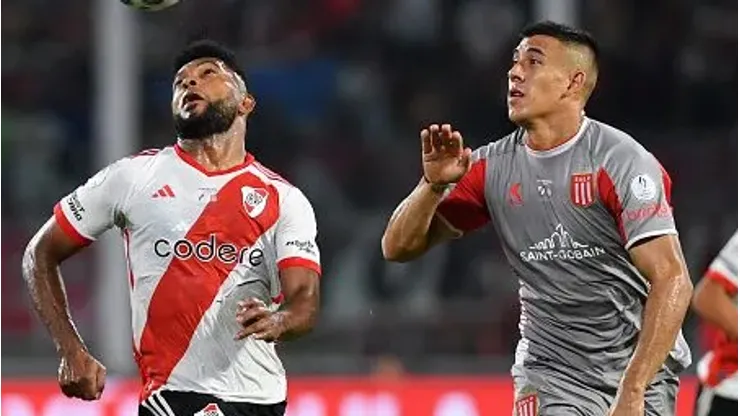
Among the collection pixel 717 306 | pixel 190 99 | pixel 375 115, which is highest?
pixel 190 99

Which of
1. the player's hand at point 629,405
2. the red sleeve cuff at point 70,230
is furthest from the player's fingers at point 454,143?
the red sleeve cuff at point 70,230

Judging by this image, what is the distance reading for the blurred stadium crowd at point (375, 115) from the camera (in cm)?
1468

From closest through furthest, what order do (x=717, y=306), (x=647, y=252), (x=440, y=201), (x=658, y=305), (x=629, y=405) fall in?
(x=629, y=405) < (x=658, y=305) < (x=647, y=252) < (x=440, y=201) < (x=717, y=306)

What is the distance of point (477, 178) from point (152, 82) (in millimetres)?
9217

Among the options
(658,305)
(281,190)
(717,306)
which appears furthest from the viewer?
(717,306)

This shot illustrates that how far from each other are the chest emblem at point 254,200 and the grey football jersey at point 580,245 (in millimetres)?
803

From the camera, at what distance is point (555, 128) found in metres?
7.49

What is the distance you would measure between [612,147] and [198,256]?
Result: 142 cm

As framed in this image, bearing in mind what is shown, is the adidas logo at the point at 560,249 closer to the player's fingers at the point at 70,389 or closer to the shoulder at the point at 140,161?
the shoulder at the point at 140,161

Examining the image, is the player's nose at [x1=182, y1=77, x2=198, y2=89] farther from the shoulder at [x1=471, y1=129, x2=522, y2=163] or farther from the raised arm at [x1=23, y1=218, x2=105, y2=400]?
the shoulder at [x1=471, y1=129, x2=522, y2=163]

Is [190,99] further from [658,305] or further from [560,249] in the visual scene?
[658,305]

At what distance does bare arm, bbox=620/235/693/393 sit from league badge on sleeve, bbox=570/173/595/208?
0.28 metres

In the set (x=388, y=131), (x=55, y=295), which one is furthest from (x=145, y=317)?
(x=388, y=131)

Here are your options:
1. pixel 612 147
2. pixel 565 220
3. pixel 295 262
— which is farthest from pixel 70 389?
pixel 612 147
